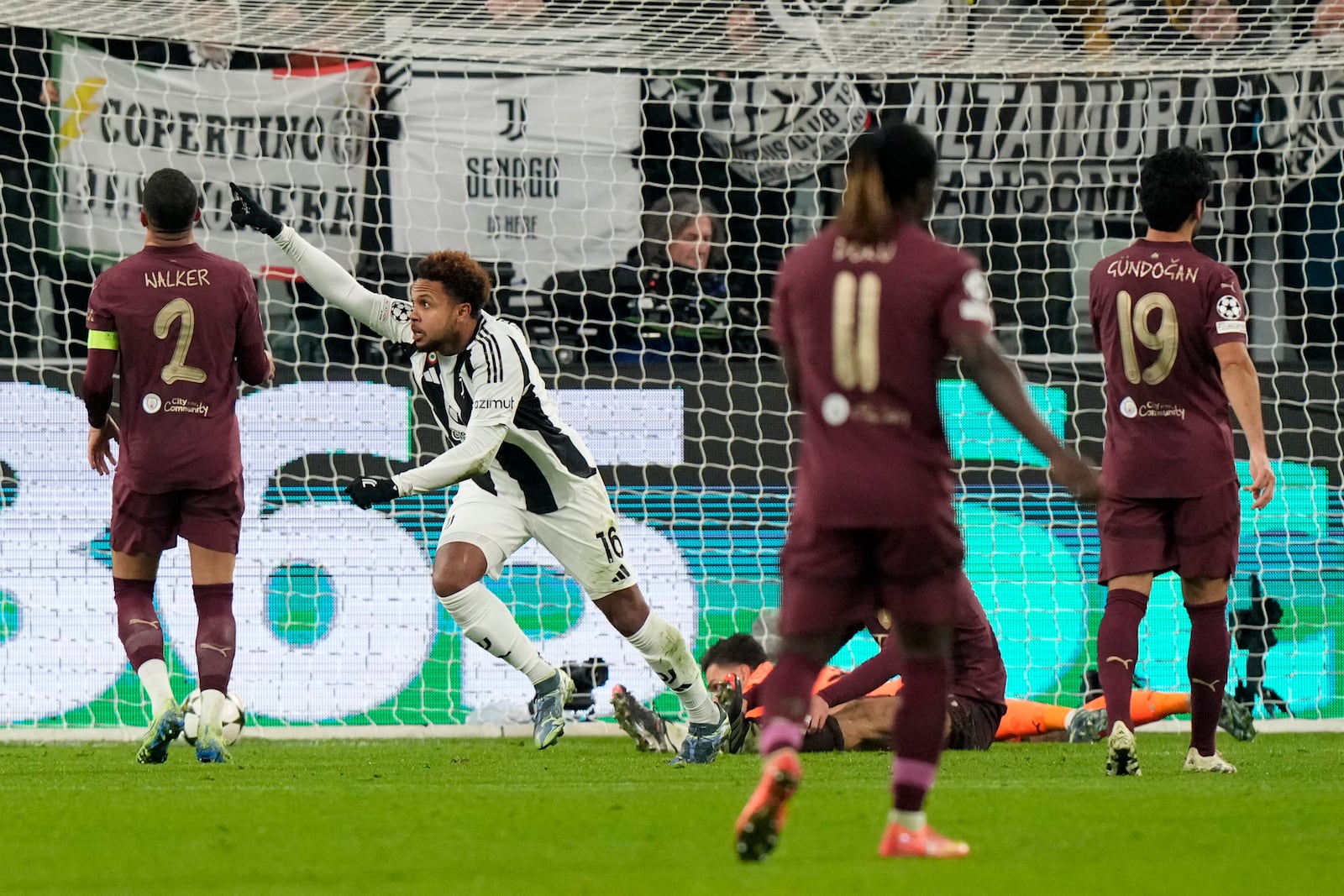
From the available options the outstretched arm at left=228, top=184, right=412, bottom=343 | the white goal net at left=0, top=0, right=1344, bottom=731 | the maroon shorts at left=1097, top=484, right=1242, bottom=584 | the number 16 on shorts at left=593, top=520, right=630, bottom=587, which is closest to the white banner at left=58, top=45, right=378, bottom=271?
the white goal net at left=0, top=0, right=1344, bottom=731

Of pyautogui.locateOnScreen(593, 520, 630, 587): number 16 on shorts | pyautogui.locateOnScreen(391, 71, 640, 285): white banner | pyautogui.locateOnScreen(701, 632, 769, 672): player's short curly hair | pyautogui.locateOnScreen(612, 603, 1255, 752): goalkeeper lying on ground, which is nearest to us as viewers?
pyautogui.locateOnScreen(593, 520, 630, 587): number 16 on shorts

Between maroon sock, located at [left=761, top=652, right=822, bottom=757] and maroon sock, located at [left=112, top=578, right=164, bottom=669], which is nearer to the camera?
maroon sock, located at [left=761, top=652, right=822, bottom=757]

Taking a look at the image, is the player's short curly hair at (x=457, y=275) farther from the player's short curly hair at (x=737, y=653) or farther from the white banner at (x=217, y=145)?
the white banner at (x=217, y=145)

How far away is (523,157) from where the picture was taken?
11.1 m

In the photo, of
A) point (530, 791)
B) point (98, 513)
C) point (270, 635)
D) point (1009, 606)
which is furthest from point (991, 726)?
point (98, 513)

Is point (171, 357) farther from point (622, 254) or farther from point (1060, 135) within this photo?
point (1060, 135)

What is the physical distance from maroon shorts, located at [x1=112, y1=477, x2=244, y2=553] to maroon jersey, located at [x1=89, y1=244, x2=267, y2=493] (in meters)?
0.07

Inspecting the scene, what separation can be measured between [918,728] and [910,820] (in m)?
0.20

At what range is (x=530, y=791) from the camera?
5.69 metres

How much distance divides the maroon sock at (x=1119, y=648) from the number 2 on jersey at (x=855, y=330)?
2689 millimetres

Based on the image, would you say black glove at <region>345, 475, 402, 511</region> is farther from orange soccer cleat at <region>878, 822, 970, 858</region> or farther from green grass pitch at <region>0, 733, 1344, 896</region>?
orange soccer cleat at <region>878, 822, 970, 858</region>

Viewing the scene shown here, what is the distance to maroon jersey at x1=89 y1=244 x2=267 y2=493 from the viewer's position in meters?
7.01

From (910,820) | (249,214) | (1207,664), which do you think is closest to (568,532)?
(249,214)

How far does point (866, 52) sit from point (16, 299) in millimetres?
4875
